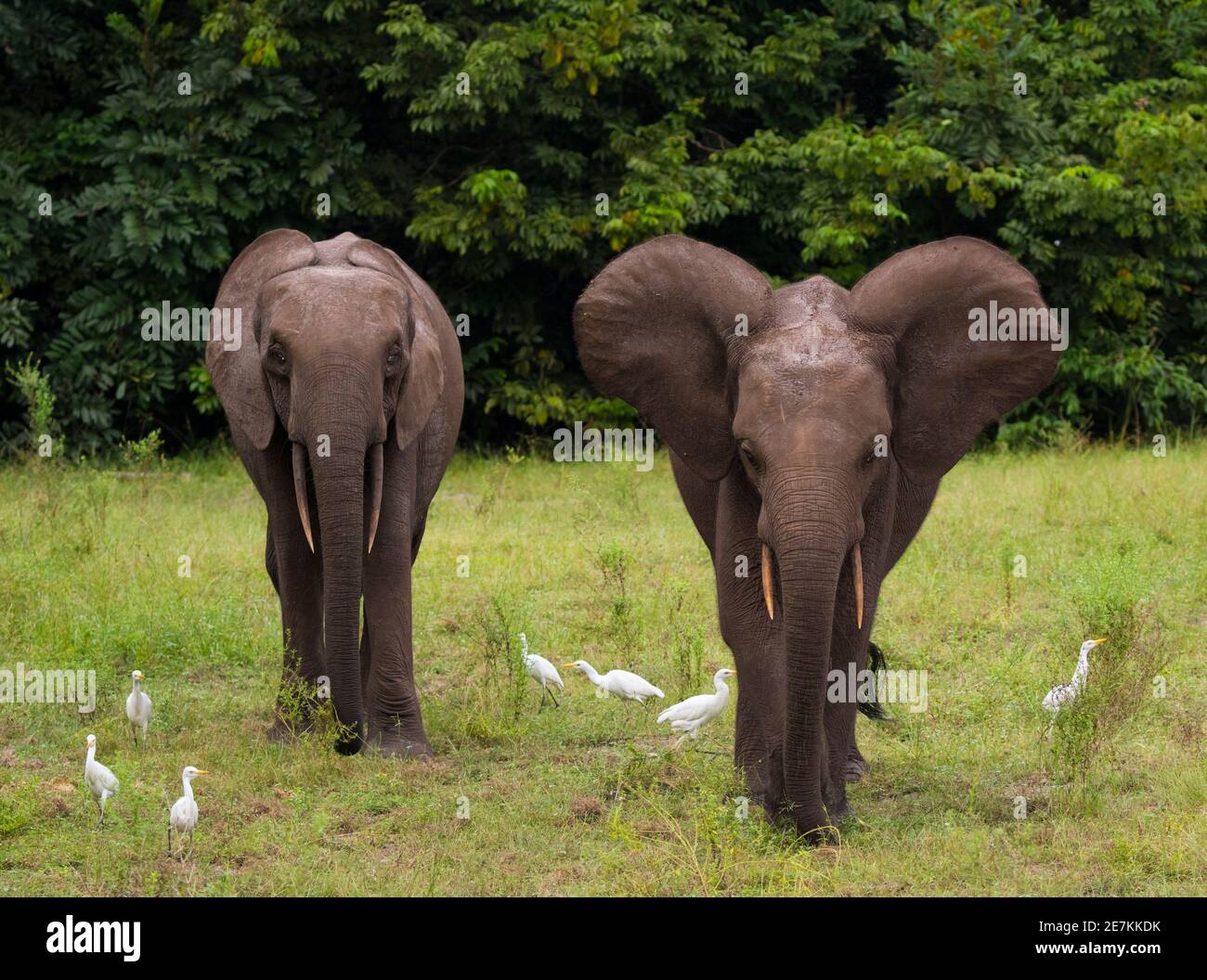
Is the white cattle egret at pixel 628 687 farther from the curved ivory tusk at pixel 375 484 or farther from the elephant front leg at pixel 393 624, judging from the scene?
the curved ivory tusk at pixel 375 484

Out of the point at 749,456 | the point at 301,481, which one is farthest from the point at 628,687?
the point at 749,456

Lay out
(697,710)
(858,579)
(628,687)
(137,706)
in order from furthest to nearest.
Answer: (628,687)
(137,706)
(697,710)
(858,579)

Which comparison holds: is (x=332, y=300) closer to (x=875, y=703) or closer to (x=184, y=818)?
(x=184, y=818)

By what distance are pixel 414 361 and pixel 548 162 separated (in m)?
9.63

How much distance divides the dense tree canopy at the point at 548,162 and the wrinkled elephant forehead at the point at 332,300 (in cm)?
758

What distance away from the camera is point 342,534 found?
7465 mm

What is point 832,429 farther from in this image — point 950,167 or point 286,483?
point 950,167

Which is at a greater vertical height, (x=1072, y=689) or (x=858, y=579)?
(x=858, y=579)

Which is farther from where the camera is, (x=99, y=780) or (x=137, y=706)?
(x=137, y=706)

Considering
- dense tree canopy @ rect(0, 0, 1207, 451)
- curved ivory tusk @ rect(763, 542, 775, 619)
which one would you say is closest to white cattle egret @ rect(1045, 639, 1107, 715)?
curved ivory tusk @ rect(763, 542, 775, 619)

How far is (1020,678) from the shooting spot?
930 cm

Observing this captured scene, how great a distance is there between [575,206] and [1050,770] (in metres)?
11.0

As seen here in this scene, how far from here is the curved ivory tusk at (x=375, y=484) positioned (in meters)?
7.89

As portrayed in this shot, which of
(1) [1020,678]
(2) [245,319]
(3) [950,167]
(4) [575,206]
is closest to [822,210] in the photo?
(3) [950,167]
